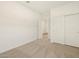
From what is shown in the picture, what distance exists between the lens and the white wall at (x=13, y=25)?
122 inches

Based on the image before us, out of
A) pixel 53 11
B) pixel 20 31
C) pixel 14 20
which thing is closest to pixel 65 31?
pixel 53 11

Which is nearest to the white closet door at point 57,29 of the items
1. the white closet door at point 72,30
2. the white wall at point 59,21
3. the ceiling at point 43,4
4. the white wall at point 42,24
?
the white wall at point 59,21

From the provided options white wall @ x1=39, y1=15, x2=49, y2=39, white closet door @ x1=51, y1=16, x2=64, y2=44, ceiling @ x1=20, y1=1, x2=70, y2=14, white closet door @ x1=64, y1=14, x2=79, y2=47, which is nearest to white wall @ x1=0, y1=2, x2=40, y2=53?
ceiling @ x1=20, y1=1, x2=70, y2=14

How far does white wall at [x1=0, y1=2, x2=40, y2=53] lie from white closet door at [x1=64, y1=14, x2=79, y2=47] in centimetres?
268

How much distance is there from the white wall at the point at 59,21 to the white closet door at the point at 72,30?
0.21 meters

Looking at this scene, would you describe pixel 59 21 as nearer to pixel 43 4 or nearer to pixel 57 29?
pixel 57 29

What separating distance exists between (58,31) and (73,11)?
62.8 inches

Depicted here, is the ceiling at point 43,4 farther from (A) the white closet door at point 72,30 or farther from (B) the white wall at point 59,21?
(A) the white closet door at point 72,30

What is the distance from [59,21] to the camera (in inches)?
188

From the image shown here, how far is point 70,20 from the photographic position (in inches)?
167

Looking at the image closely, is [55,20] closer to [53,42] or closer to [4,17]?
[53,42]

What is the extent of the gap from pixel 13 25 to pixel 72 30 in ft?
11.2

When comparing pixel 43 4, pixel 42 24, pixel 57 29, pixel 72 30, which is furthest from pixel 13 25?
pixel 42 24

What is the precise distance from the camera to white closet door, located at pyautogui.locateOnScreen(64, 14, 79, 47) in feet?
13.0
